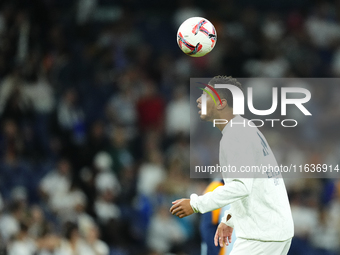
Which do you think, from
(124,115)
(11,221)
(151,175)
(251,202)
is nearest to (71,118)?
(124,115)

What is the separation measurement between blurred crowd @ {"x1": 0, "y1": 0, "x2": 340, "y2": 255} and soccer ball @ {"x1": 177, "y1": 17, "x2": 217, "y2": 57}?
13.0 ft

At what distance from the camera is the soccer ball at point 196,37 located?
18.2ft

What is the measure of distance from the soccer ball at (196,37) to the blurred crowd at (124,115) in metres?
3.97

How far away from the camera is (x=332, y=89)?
1066 centimetres

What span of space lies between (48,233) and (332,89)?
6.20m

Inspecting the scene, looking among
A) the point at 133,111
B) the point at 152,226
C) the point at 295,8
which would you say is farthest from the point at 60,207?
the point at 295,8

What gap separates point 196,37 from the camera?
18.2ft

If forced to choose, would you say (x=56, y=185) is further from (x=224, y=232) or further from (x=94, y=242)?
(x=224, y=232)

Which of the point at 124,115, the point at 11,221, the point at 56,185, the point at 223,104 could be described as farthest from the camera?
the point at 124,115

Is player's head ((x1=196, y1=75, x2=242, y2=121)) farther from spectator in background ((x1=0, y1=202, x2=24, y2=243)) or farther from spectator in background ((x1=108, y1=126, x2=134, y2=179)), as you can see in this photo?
spectator in background ((x1=108, y1=126, x2=134, y2=179))

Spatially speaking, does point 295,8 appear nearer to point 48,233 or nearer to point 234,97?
point 48,233

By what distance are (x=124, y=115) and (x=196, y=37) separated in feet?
18.1

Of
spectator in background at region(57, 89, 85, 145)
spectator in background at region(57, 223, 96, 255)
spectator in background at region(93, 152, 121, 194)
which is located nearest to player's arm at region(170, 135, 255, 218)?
spectator in background at region(57, 223, 96, 255)

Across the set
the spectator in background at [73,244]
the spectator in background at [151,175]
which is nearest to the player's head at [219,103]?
the spectator in background at [73,244]
